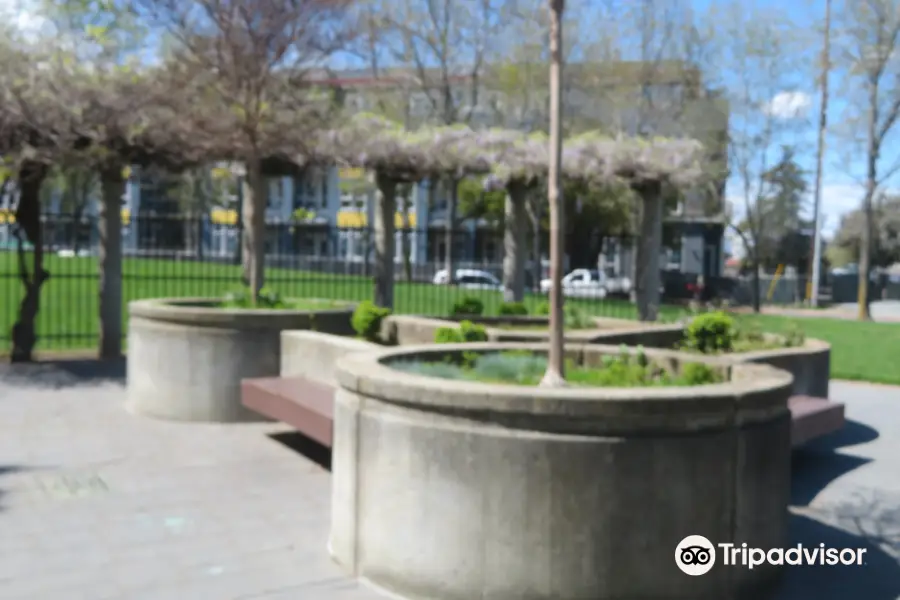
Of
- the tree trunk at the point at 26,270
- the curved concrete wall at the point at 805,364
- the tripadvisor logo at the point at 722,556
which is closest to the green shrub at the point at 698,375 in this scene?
the tripadvisor logo at the point at 722,556

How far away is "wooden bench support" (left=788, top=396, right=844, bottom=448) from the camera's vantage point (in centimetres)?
766

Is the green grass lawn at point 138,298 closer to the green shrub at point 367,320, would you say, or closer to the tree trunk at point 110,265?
the tree trunk at point 110,265

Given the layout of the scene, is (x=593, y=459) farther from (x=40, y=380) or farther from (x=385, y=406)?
(x=40, y=380)

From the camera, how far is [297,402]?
783 centimetres

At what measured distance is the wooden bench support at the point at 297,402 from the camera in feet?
24.1

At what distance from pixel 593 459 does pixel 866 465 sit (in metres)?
5.34

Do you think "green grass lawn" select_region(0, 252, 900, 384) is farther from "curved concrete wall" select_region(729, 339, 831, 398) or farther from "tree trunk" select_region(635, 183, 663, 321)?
"curved concrete wall" select_region(729, 339, 831, 398)

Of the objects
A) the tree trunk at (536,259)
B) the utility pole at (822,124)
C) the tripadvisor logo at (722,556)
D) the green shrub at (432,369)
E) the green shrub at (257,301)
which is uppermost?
the utility pole at (822,124)

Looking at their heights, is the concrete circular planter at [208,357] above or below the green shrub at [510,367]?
below

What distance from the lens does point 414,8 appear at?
30.5m

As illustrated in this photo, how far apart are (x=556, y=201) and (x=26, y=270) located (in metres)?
11.5

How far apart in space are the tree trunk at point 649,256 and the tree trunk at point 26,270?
9652 millimetres

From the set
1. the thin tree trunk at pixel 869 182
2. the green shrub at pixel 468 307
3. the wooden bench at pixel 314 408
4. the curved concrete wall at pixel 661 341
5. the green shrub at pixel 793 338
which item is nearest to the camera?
the wooden bench at pixel 314 408

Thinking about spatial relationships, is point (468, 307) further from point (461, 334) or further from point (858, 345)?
point (858, 345)
